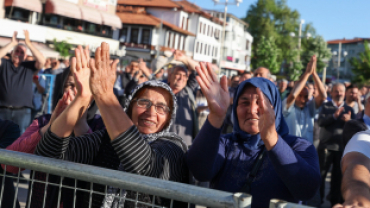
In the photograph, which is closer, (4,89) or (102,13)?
(4,89)

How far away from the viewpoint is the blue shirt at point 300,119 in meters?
6.07

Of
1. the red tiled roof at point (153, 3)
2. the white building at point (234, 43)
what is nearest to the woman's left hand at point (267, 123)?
the red tiled roof at point (153, 3)

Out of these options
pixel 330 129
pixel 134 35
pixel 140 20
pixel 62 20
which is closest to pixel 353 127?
pixel 330 129

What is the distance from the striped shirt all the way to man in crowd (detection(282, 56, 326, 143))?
3.75 metres

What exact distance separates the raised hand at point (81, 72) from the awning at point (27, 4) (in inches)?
1122

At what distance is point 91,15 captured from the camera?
35906 mm

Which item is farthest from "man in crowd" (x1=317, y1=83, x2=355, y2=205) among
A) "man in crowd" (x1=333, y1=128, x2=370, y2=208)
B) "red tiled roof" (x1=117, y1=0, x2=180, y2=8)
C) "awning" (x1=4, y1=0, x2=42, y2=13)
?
"red tiled roof" (x1=117, y1=0, x2=180, y2=8)

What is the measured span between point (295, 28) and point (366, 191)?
70161mm

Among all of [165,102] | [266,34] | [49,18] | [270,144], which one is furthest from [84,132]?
[266,34]

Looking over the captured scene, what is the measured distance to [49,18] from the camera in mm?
33750

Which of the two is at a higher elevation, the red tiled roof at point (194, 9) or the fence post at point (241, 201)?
the red tiled roof at point (194, 9)

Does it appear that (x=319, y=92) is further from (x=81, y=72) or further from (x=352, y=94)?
(x=81, y=72)

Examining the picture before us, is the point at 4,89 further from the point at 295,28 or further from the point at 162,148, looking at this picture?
the point at 295,28

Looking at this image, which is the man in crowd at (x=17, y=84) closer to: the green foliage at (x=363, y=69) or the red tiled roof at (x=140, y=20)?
the red tiled roof at (x=140, y=20)
